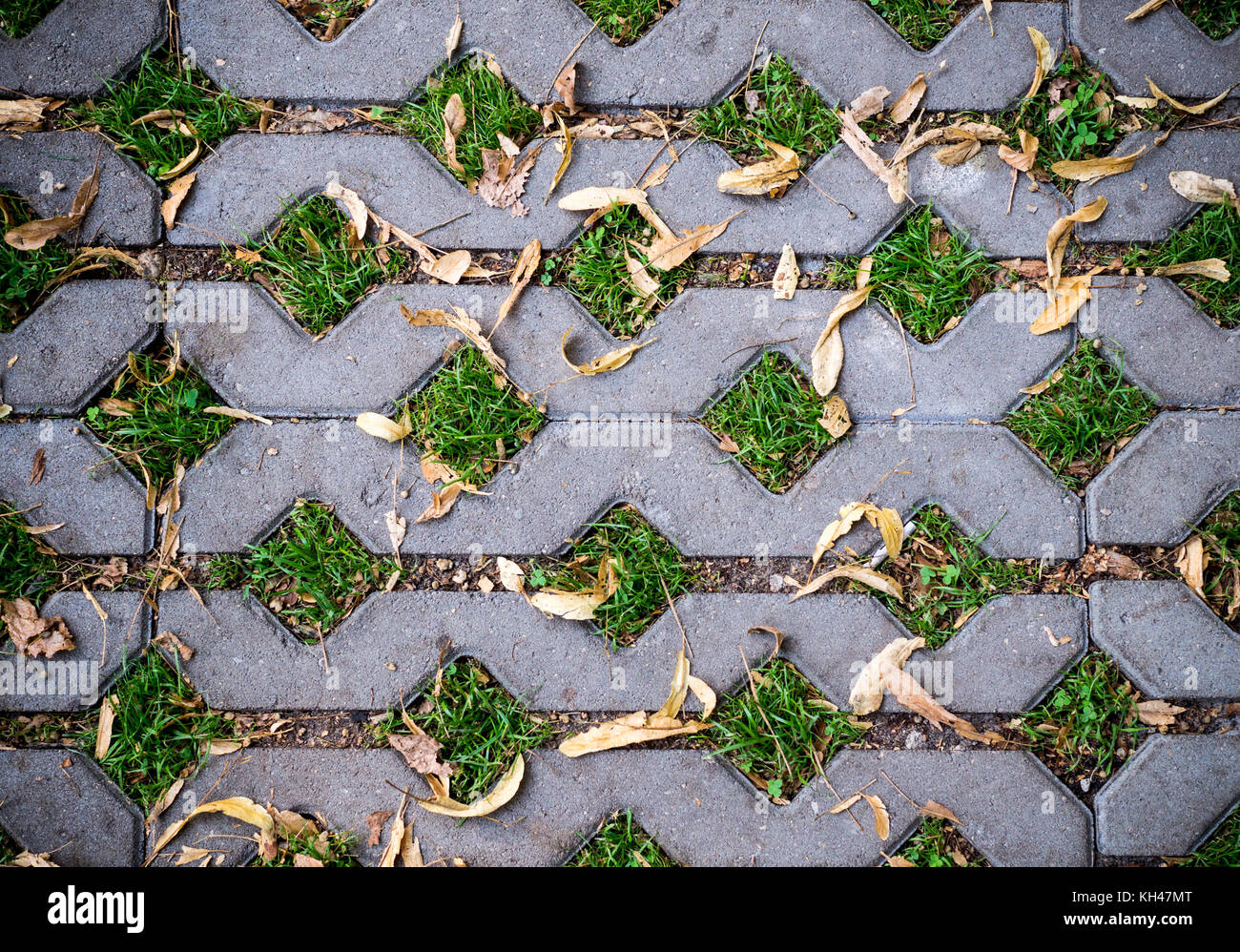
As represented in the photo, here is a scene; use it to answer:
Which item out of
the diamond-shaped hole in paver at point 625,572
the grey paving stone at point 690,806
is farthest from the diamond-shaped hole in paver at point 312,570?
the diamond-shaped hole in paver at point 625,572

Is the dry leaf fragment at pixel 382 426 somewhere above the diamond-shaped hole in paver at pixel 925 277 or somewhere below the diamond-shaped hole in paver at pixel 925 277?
below

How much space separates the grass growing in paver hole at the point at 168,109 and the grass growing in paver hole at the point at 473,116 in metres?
0.47

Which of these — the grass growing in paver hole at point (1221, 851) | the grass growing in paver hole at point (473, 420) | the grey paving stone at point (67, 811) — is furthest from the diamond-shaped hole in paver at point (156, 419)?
the grass growing in paver hole at point (1221, 851)

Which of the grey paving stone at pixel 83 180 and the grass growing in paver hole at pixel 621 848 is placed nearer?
the grass growing in paver hole at pixel 621 848

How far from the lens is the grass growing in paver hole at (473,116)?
7.25 ft

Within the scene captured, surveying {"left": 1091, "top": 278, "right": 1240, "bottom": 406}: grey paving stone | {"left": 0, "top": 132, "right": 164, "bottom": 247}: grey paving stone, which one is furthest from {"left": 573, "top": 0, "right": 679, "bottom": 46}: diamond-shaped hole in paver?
{"left": 1091, "top": 278, "right": 1240, "bottom": 406}: grey paving stone

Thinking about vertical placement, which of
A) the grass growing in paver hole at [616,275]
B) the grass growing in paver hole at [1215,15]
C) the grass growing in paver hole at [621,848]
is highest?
the grass growing in paver hole at [1215,15]

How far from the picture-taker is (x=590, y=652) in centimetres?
215

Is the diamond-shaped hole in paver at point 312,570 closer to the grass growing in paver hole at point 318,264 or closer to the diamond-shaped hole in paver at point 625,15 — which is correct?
the grass growing in paver hole at point 318,264

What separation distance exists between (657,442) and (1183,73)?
1765 mm

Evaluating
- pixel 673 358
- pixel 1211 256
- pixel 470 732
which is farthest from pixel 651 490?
pixel 1211 256

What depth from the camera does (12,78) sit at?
2.26 metres

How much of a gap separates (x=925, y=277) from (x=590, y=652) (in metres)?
1.34
